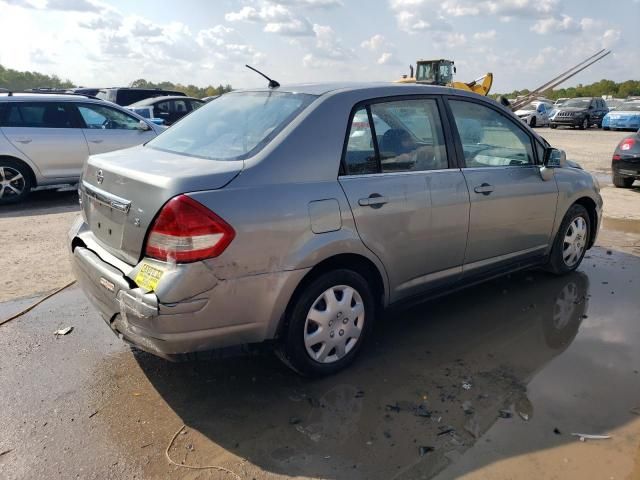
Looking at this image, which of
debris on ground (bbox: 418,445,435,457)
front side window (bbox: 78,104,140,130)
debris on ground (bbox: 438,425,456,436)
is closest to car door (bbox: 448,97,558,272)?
debris on ground (bbox: 438,425,456,436)

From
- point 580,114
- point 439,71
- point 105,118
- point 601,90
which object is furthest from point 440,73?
point 601,90

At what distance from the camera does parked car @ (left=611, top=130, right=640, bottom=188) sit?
9.59 metres

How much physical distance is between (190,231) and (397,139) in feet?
5.20

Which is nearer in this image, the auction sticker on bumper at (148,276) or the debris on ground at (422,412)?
the auction sticker on bumper at (148,276)

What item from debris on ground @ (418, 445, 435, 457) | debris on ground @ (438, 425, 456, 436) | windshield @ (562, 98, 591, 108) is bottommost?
debris on ground @ (418, 445, 435, 457)

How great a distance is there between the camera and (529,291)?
4.79m

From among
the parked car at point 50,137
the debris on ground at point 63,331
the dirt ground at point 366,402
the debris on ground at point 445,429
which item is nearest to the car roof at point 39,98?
the parked car at point 50,137

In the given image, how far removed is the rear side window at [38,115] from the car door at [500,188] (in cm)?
700

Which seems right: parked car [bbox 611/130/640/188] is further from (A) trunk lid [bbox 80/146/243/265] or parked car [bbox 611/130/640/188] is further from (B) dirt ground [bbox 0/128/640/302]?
(A) trunk lid [bbox 80/146/243/265]

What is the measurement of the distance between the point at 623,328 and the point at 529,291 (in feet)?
2.82

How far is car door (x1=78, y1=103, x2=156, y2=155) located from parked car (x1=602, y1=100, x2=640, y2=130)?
1010 inches

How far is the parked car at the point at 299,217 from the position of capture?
107 inches

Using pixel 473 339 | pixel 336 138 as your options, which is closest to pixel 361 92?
pixel 336 138

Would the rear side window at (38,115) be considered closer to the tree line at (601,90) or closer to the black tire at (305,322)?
the black tire at (305,322)
